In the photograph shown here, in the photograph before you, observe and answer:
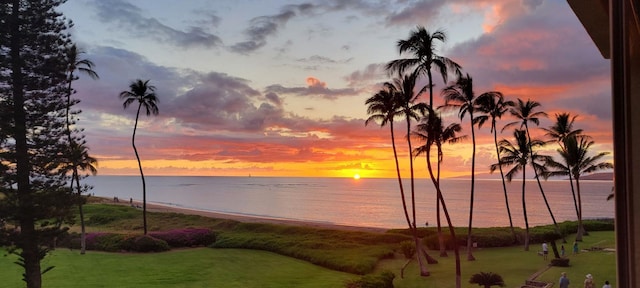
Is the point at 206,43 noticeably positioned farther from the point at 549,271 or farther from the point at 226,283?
the point at 549,271

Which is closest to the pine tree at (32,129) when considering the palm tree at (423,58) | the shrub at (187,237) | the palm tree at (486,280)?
the shrub at (187,237)

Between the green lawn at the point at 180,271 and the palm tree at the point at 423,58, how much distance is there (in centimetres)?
1015

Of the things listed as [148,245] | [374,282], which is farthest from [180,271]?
[374,282]

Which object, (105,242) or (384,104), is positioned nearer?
(384,104)

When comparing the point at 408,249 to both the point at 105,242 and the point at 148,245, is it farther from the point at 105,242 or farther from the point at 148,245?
the point at 105,242

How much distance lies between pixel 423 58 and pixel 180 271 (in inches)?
626

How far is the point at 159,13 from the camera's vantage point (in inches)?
1271

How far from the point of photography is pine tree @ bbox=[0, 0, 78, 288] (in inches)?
738

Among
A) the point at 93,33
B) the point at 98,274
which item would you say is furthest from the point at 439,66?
the point at 93,33

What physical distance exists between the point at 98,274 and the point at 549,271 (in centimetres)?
2141

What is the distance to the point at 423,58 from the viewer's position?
1906cm

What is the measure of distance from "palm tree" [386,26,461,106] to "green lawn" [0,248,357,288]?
10.1 m

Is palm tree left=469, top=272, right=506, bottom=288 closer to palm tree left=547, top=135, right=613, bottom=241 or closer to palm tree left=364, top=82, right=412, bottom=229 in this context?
palm tree left=364, top=82, right=412, bottom=229

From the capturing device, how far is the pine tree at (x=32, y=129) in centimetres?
1873
